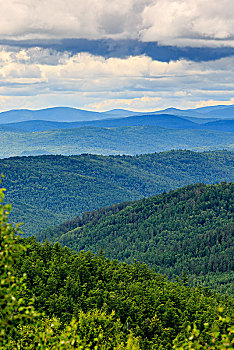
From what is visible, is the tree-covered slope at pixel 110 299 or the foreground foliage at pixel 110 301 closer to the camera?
the foreground foliage at pixel 110 301

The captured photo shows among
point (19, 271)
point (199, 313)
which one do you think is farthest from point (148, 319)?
point (19, 271)

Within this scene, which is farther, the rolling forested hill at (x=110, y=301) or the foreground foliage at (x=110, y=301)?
the foreground foliage at (x=110, y=301)

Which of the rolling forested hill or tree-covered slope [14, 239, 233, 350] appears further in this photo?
tree-covered slope [14, 239, 233, 350]

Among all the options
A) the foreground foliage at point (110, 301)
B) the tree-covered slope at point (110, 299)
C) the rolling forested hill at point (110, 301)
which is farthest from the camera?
the tree-covered slope at point (110, 299)

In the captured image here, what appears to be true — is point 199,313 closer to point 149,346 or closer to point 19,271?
point 149,346

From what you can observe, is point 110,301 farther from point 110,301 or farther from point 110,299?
point 110,299

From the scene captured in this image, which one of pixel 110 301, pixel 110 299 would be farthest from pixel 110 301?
pixel 110 299

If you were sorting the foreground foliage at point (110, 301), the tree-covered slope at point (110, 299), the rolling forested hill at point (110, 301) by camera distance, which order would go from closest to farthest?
the rolling forested hill at point (110, 301)
the foreground foliage at point (110, 301)
the tree-covered slope at point (110, 299)

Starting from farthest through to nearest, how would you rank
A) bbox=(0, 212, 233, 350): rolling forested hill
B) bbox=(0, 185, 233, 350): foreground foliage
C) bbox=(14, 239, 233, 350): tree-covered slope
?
1. bbox=(14, 239, 233, 350): tree-covered slope
2. bbox=(0, 185, 233, 350): foreground foliage
3. bbox=(0, 212, 233, 350): rolling forested hill

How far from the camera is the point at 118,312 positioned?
3243 inches

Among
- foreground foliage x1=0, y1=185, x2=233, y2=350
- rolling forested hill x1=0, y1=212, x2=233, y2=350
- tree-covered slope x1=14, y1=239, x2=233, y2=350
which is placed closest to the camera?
rolling forested hill x1=0, y1=212, x2=233, y2=350

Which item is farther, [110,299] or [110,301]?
[110,299]

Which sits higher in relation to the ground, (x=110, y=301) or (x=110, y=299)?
(x=110, y=301)

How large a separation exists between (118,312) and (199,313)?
65.9 feet
